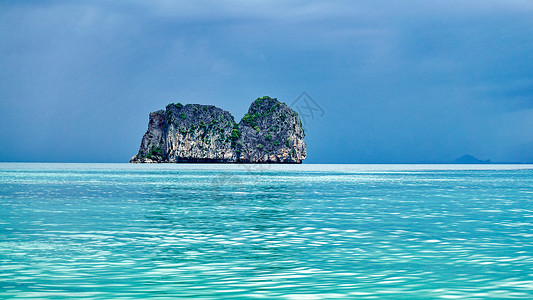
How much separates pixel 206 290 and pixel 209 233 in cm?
951

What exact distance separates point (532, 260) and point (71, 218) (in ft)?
60.1

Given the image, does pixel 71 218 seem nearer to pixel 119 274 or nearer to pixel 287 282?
pixel 119 274

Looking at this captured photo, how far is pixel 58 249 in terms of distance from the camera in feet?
57.6

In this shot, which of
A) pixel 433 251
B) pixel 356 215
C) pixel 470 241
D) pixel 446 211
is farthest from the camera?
pixel 446 211

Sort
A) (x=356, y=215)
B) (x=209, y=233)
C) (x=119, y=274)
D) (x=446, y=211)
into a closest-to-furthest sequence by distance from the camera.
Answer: (x=119, y=274), (x=209, y=233), (x=356, y=215), (x=446, y=211)

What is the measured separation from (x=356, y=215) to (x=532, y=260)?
12.8 meters

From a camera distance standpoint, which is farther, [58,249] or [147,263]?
[58,249]

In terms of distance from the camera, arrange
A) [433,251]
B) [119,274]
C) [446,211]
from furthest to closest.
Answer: [446,211], [433,251], [119,274]

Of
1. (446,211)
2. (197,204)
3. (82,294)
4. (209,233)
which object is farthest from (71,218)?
(446,211)

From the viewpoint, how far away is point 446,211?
1210 inches

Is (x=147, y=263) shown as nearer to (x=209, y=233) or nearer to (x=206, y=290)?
(x=206, y=290)

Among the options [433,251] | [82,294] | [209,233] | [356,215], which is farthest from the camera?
[356,215]

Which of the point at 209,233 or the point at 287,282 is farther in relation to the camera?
the point at 209,233

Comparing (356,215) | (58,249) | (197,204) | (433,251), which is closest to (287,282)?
(433,251)
